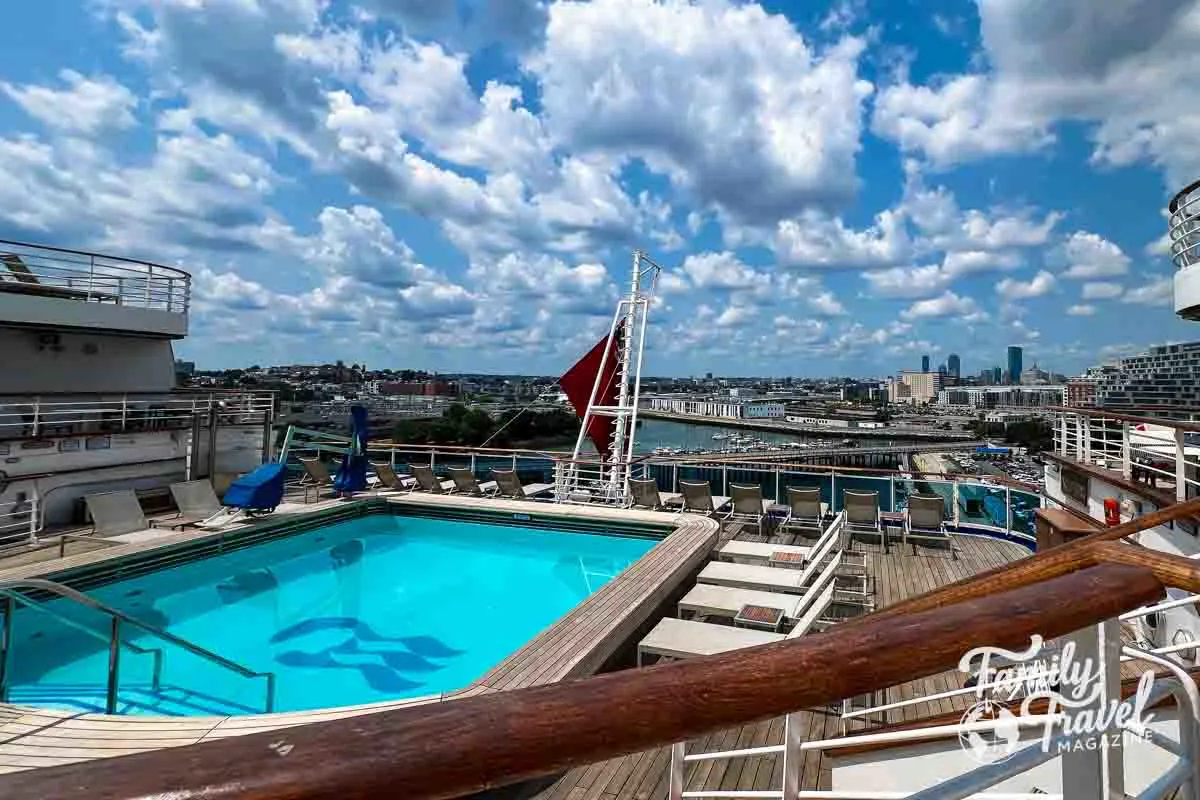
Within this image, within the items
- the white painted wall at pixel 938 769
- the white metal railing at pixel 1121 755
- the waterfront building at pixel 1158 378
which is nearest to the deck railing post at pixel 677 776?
the white painted wall at pixel 938 769

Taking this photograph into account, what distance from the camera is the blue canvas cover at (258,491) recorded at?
830cm

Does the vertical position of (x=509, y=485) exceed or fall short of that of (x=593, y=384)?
it falls short

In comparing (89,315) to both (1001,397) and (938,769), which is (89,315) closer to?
(938,769)

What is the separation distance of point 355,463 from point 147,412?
3.19m

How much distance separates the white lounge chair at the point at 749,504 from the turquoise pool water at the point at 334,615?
4.52ft

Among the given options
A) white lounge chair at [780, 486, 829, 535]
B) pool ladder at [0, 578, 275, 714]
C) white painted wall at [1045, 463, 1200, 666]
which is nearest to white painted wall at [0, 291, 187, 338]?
pool ladder at [0, 578, 275, 714]

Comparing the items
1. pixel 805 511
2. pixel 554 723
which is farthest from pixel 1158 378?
pixel 554 723

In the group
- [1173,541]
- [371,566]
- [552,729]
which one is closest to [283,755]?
[552,729]

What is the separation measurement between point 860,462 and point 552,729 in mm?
77654

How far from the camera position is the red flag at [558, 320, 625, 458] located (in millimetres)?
12328

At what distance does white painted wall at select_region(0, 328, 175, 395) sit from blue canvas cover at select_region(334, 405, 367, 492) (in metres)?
3.91

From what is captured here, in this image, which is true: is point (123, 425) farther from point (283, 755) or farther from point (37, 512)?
point (283, 755)

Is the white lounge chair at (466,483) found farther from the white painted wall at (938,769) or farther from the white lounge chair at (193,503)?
the white painted wall at (938,769)

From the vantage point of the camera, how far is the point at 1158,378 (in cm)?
2225
